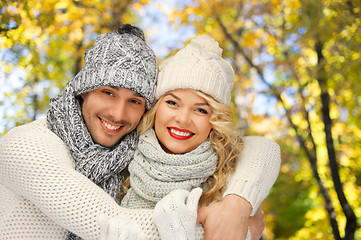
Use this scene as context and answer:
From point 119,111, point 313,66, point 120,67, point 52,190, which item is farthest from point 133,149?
point 313,66

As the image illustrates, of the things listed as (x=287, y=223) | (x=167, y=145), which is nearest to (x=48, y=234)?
(x=167, y=145)

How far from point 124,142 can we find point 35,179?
0.65 meters

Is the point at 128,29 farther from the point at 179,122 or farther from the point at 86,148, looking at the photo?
the point at 86,148

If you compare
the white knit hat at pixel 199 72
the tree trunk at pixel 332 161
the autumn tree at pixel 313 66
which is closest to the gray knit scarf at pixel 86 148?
the white knit hat at pixel 199 72

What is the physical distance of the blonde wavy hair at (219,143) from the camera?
2.27 m

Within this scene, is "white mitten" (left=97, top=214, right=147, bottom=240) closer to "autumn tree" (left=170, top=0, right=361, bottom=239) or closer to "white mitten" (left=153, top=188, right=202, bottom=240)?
"white mitten" (left=153, top=188, right=202, bottom=240)

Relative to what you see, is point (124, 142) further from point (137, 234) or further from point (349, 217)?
point (349, 217)

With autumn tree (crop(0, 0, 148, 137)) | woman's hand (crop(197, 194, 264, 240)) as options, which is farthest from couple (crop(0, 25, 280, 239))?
autumn tree (crop(0, 0, 148, 137))

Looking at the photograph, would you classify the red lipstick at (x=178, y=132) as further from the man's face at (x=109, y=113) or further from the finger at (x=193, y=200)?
the finger at (x=193, y=200)

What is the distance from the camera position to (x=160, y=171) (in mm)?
2164

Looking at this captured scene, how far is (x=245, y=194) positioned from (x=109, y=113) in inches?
39.7

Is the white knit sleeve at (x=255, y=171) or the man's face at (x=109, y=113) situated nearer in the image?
the white knit sleeve at (x=255, y=171)

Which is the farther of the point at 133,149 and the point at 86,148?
the point at 133,149

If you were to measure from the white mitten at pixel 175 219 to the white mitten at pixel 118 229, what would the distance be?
105mm
